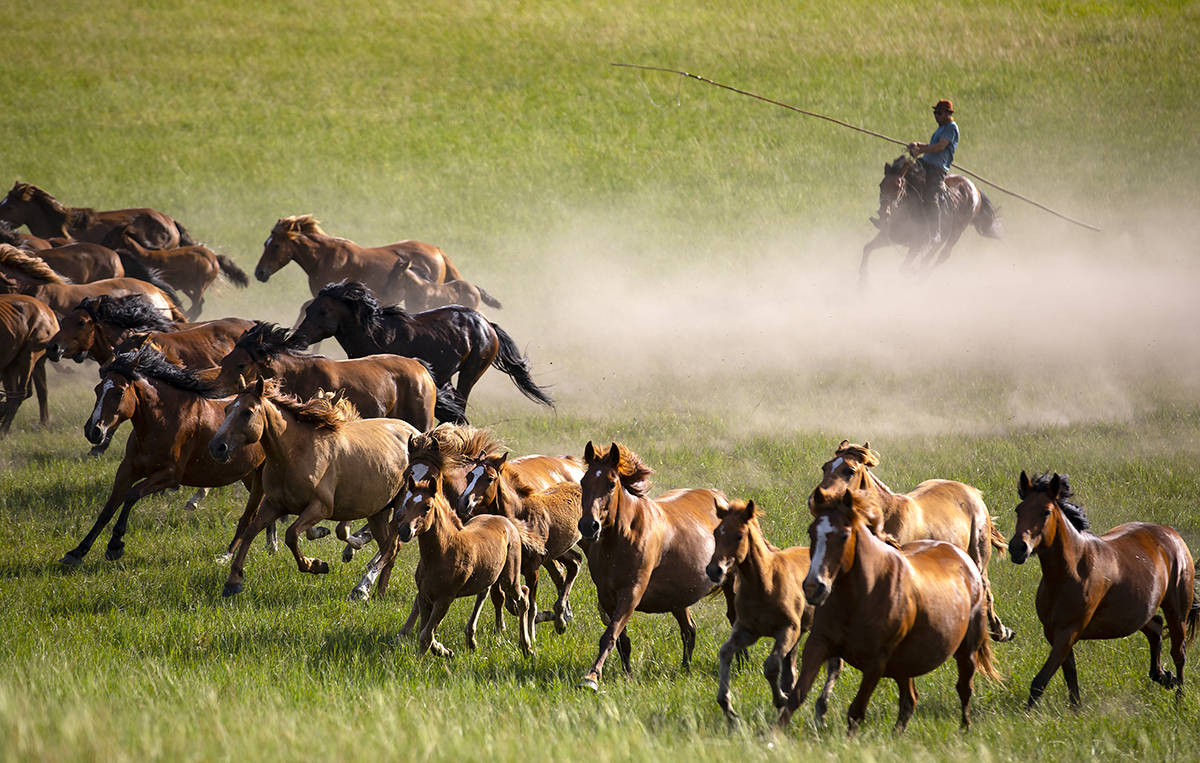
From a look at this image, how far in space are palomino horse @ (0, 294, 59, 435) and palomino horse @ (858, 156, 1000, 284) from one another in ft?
45.2

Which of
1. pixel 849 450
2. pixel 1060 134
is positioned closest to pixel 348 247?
pixel 849 450

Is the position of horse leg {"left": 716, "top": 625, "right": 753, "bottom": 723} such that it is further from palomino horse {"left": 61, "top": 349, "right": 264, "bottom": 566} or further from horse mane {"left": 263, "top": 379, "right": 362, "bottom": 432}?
palomino horse {"left": 61, "top": 349, "right": 264, "bottom": 566}

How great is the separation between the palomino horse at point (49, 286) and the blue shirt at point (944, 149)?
1332cm

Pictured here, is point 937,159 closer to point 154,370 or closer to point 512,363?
point 512,363

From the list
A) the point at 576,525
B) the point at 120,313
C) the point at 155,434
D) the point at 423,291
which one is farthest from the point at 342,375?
the point at 423,291

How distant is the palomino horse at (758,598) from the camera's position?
6.36 metres

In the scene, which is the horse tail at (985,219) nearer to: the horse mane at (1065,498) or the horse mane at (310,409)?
the horse mane at (1065,498)

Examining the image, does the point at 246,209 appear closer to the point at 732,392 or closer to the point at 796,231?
the point at 796,231

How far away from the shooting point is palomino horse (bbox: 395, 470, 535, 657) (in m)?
7.41

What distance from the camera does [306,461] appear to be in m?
9.38

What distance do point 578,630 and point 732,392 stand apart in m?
9.74

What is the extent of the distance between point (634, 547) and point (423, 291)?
12.7 metres

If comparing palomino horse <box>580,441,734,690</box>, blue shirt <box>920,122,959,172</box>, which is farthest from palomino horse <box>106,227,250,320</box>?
palomino horse <box>580,441,734,690</box>

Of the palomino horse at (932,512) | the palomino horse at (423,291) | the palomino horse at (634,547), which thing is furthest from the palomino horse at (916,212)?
the palomino horse at (634,547)
